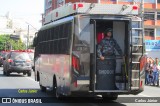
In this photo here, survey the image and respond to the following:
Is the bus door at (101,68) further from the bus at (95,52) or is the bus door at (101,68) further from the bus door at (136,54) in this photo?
the bus door at (136,54)

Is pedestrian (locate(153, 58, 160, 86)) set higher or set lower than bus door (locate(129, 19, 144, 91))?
lower

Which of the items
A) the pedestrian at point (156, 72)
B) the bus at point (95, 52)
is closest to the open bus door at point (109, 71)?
the bus at point (95, 52)

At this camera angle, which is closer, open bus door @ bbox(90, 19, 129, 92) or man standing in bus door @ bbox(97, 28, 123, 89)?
open bus door @ bbox(90, 19, 129, 92)

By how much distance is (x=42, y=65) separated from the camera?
17719 millimetres

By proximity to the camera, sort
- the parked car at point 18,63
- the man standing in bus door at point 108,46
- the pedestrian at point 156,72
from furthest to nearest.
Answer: the parked car at point 18,63
the pedestrian at point 156,72
the man standing in bus door at point 108,46

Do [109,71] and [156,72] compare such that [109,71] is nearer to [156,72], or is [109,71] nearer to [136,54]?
[136,54]

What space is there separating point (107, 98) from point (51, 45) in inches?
106

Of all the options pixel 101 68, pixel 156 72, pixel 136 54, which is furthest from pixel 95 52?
pixel 156 72

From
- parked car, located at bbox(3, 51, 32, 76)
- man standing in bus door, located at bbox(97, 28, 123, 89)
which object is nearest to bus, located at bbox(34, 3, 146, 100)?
man standing in bus door, located at bbox(97, 28, 123, 89)

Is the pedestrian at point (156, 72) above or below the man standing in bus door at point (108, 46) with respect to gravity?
below

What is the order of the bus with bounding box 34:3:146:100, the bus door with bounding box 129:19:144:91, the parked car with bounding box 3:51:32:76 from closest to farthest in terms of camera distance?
the bus with bounding box 34:3:146:100 → the bus door with bounding box 129:19:144:91 → the parked car with bounding box 3:51:32:76

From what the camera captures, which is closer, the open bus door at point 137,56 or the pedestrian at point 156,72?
the open bus door at point 137,56

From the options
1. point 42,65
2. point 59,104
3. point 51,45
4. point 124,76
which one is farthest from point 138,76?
point 42,65

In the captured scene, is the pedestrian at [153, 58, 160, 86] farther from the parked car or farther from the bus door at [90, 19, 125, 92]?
the bus door at [90, 19, 125, 92]
